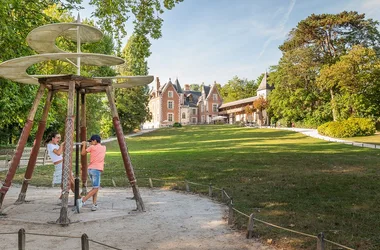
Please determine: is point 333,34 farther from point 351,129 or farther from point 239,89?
point 239,89

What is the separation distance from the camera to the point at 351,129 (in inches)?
1556

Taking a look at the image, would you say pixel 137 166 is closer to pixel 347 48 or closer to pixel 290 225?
pixel 290 225

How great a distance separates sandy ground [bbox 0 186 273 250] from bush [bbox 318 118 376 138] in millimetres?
33219

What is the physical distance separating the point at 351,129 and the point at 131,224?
3760cm

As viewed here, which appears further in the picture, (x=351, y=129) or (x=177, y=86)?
(x=177, y=86)

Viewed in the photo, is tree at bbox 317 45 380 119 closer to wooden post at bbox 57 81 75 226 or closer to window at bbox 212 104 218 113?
wooden post at bbox 57 81 75 226

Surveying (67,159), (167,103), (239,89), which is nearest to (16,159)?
(67,159)

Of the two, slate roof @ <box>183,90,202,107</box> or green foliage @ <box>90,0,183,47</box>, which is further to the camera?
slate roof @ <box>183,90,202,107</box>

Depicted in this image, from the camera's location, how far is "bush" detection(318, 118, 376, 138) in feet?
129

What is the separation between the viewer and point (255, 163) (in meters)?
18.3

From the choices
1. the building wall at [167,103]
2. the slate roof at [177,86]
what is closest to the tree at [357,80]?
the building wall at [167,103]

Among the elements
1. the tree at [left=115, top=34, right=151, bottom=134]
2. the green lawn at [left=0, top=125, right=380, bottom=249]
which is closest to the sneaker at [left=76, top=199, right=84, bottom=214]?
the green lawn at [left=0, top=125, right=380, bottom=249]

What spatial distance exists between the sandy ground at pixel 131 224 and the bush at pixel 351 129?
3322 centimetres

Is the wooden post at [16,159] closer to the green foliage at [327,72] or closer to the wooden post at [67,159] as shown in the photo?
the wooden post at [67,159]
